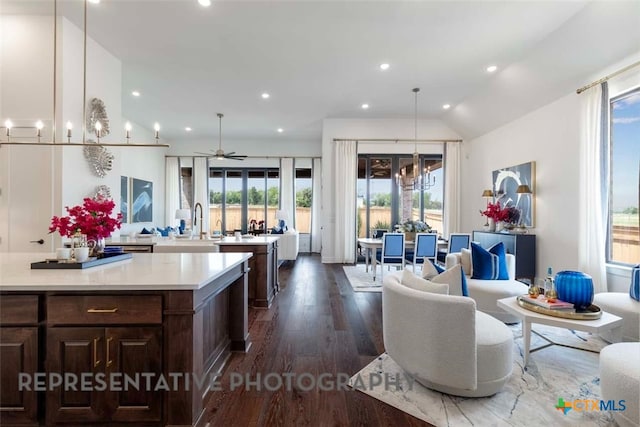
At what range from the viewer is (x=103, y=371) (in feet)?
5.27

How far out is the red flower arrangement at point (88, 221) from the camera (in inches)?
80.9

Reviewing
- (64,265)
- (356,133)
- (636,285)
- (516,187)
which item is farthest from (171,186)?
(636,285)

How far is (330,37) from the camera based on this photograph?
149 inches

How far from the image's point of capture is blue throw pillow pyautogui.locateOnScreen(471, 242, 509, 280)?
3508mm

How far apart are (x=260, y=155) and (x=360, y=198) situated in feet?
12.1

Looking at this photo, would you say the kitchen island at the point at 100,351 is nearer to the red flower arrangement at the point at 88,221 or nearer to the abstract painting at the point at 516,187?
the red flower arrangement at the point at 88,221

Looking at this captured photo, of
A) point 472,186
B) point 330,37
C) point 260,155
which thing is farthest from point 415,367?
point 260,155

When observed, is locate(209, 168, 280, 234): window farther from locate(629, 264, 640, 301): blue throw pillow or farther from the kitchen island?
locate(629, 264, 640, 301): blue throw pillow

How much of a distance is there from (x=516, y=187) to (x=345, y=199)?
3589 mm

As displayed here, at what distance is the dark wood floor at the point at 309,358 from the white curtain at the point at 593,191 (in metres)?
2.83

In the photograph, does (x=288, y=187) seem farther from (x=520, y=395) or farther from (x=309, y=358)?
(x=520, y=395)

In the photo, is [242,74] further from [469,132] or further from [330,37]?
[469,132]

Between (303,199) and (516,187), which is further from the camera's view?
(303,199)

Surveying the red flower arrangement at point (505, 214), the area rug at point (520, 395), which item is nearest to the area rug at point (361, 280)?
the area rug at point (520, 395)
